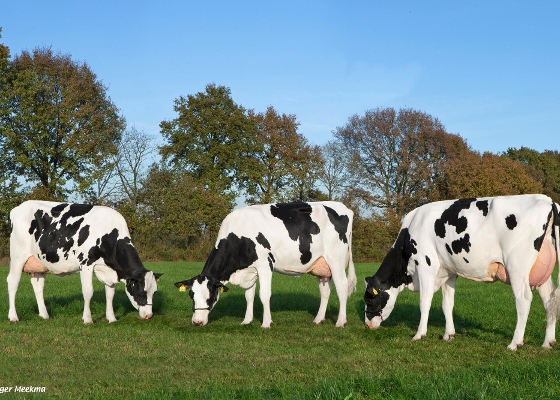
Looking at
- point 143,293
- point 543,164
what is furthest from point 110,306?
point 543,164

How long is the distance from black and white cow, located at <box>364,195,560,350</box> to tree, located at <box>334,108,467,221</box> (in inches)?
1647

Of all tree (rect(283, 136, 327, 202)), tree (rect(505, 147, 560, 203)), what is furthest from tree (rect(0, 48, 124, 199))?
tree (rect(505, 147, 560, 203))

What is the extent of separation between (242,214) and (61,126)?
35.6 meters

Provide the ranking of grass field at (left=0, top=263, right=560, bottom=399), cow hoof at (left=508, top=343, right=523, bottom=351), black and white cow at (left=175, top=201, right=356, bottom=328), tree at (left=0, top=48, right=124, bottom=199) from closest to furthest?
grass field at (left=0, top=263, right=560, bottom=399), cow hoof at (left=508, top=343, right=523, bottom=351), black and white cow at (left=175, top=201, right=356, bottom=328), tree at (left=0, top=48, right=124, bottom=199)

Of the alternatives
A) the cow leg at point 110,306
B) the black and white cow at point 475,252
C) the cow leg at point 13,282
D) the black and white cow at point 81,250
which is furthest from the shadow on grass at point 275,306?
the cow leg at point 13,282

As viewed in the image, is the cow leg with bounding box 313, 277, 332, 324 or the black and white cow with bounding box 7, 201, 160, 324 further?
the cow leg with bounding box 313, 277, 332, 324

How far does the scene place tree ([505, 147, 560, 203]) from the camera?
244 ft

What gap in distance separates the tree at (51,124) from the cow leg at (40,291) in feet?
97.7

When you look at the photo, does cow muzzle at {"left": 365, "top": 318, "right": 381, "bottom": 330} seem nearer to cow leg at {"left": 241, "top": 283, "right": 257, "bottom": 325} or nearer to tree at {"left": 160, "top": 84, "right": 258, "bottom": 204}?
cow leg at {"left": 241, "top": 283, "right": 257, "bottom": 325}

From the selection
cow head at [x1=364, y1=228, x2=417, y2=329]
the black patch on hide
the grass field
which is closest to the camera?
the grass field

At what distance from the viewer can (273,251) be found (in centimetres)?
1358

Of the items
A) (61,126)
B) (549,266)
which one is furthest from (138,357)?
(61,126)

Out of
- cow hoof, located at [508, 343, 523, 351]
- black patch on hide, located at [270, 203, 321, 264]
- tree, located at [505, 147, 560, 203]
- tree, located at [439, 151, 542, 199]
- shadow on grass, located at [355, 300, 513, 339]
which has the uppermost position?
tree, located at [505, 147, 560, 203]

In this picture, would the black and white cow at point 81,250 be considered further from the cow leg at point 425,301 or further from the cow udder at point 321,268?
the cow leg at point 425,301
